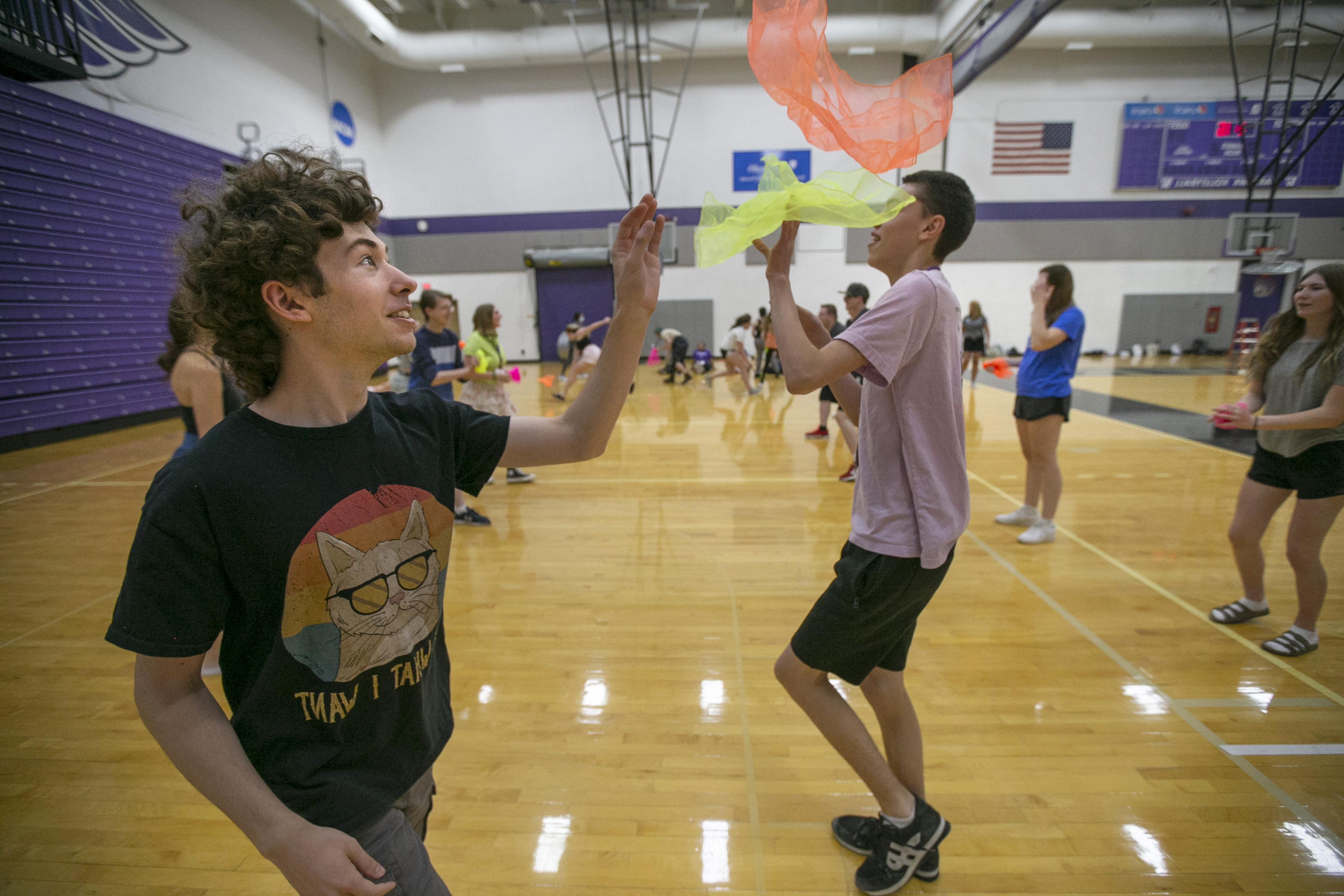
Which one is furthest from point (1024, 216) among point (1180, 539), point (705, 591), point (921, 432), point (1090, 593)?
point (921, 432)

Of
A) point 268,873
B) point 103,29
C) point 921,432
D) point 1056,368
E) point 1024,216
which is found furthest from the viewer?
point 1024,216

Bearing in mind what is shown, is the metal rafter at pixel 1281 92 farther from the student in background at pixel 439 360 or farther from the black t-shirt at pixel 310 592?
the black t-shirt at pixel 310 592

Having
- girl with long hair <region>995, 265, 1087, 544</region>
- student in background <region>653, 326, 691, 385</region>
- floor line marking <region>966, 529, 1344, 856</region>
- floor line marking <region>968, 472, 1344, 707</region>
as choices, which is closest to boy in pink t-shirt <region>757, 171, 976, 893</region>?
floor line marking <region>966, 529, 1344, 856</region>

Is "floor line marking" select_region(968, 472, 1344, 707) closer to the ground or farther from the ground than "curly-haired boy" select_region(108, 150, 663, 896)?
closer to the ground

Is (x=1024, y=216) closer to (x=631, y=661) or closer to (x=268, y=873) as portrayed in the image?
(x=631, y=661)

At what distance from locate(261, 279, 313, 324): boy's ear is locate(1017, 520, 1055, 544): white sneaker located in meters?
4.62

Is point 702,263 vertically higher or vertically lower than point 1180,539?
higher

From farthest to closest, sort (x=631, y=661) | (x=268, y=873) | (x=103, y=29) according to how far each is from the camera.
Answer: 1. (x=103, y=29)
2. (x=631, y=661)
3. (x=268, y=873)

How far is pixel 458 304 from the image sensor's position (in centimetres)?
1739

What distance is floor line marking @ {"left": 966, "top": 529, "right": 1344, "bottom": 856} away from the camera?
203 cm

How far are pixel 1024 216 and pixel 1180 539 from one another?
14.9 meters

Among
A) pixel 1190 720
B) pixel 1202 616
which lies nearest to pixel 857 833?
pixel 1190 720

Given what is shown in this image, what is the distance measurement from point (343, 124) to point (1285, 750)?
1839 centimetres

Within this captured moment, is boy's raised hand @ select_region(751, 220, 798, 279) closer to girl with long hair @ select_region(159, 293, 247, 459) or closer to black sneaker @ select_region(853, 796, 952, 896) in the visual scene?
black sneaker @ select_region(853, 796, 952, 896)
